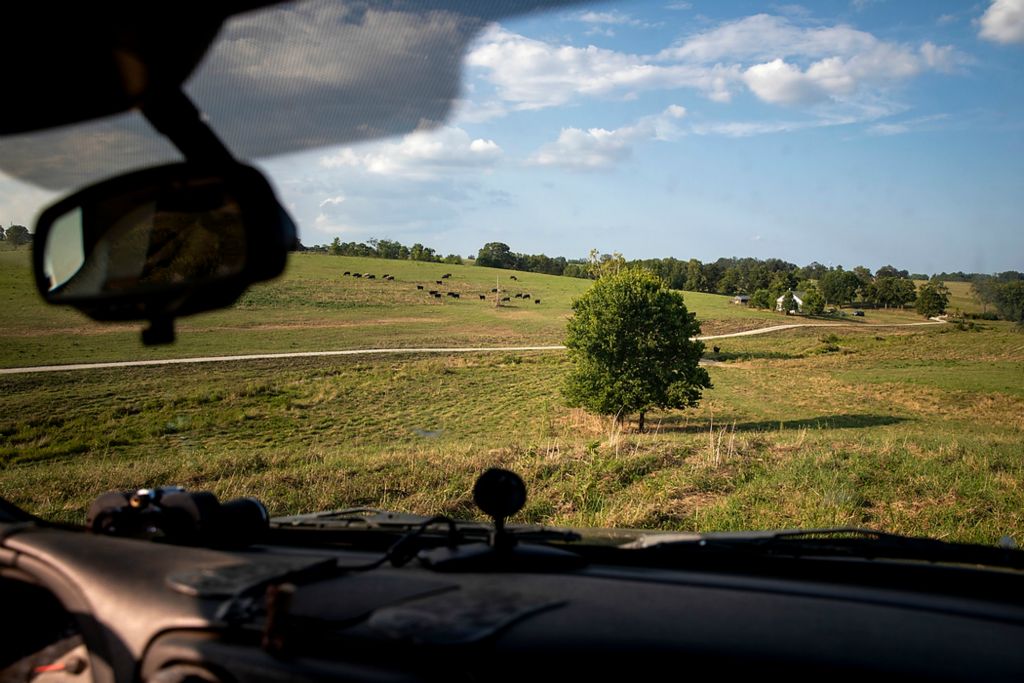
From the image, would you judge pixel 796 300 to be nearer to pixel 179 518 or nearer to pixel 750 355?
pixel 750 355

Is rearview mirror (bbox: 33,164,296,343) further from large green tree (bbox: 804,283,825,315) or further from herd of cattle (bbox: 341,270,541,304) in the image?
large green tree (bbox: 804,283,825,315)

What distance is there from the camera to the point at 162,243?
89.6 inches

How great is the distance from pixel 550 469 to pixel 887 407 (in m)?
32.0

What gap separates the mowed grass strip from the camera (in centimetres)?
735

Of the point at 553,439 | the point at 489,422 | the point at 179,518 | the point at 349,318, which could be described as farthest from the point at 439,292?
the point at 179,518

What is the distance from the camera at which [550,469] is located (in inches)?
352

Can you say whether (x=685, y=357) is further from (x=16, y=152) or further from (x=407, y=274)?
(x=407, y=274)

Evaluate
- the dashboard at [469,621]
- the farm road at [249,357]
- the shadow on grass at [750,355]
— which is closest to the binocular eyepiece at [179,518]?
the dashboard at [469,621]

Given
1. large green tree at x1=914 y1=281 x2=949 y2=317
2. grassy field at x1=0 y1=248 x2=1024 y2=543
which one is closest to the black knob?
grassy field at x1=0 y1=248 x2=1024 y2=543

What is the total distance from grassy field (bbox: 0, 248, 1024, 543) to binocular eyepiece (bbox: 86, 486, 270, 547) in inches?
36.8

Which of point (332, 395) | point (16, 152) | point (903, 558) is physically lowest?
point (332, 395)

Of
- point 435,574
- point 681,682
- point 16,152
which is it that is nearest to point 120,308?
point 16,152

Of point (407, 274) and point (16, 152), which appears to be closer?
point (16, 152)

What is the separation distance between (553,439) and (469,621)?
11.1 m
